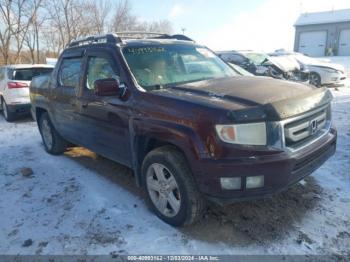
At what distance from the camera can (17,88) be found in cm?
849

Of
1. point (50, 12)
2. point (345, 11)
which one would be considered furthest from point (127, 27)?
point (345, 11)

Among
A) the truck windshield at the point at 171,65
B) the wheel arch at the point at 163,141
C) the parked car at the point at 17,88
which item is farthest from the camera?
the parked car at the point at 17,88

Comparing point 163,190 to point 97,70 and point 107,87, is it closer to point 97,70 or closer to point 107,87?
point 107,87

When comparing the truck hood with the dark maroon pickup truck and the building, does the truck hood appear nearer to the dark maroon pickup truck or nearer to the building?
the dark maroon pickup truck

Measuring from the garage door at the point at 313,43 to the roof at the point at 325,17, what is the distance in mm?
1306

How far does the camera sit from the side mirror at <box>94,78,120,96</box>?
3.23 meters

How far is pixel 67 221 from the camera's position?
3.38 meters

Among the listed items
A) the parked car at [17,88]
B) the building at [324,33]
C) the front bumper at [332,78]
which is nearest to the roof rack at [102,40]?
the parked car at [17,88]

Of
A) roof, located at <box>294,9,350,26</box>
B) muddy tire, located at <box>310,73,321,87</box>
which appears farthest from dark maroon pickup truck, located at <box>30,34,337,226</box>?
roof, located at <box>294,9,350,26</box>

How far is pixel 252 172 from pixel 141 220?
4.61 feet

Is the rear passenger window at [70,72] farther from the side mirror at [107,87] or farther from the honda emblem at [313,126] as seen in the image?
the honda emblem at [313,126]

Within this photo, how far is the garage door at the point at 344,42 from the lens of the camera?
36.1m

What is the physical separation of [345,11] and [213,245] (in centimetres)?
4413

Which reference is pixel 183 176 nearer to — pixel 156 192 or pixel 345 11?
pixel 156 192
